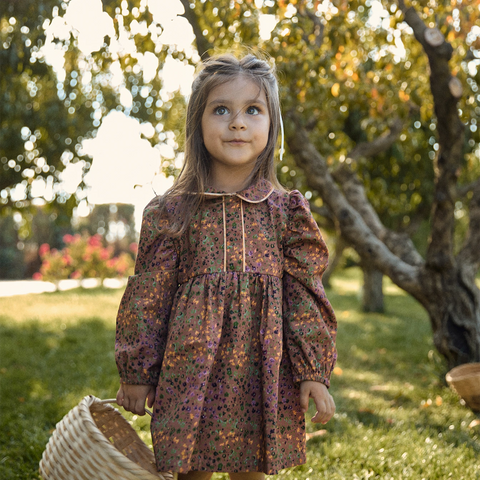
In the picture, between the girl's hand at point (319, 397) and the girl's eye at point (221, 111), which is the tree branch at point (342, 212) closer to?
the girl's eye at point (221, 111)

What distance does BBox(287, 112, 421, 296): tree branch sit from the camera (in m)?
4.51

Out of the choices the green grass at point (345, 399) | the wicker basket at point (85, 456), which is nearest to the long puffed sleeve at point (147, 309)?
the wicker basket at point (85, 456)

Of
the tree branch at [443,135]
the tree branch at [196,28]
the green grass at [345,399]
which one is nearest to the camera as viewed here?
the green grass at [345,399]

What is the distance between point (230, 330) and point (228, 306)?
83 millimetres

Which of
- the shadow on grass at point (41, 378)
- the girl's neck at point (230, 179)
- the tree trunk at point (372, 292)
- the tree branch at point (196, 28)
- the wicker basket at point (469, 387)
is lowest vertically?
the tree trunk at point (372, 292)

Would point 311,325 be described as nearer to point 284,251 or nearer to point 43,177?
point 284,251

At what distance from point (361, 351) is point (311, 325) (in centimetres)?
495

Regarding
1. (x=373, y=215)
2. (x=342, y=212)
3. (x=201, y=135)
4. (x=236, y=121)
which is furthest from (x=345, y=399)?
(x=236, y=121)

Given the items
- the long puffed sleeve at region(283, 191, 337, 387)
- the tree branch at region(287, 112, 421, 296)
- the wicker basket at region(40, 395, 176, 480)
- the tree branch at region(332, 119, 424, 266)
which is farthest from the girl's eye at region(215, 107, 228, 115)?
the tree branch at region(332, 119, 424, 266)

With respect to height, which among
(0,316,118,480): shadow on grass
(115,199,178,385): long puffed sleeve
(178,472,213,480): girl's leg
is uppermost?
(115,199,178,385): long puffed sleeve

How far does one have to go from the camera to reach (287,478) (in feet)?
8.36

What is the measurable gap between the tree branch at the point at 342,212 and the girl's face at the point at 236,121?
252cm

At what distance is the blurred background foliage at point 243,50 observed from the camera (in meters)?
3.78

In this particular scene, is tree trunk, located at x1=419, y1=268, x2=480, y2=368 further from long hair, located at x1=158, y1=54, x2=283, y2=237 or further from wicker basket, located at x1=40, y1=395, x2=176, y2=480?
wicker basket, located at x1=40, y1=395, x2=176, y2=480
